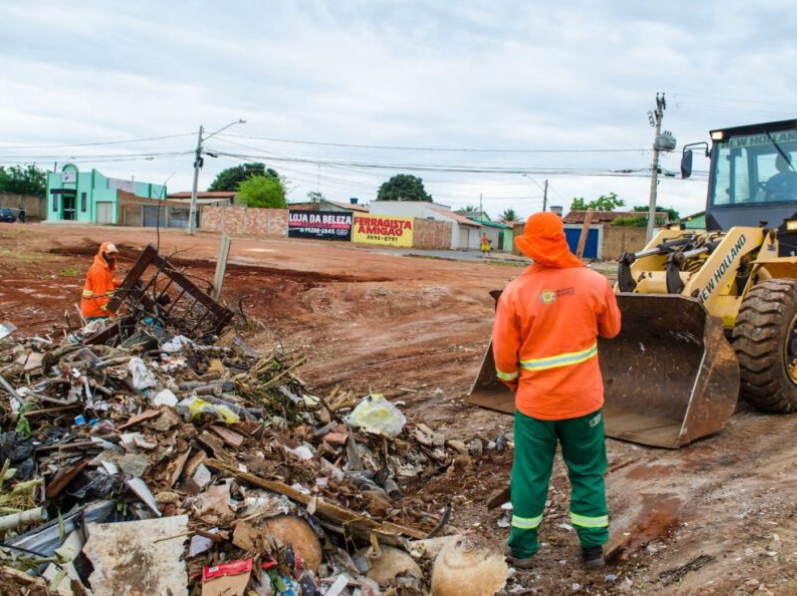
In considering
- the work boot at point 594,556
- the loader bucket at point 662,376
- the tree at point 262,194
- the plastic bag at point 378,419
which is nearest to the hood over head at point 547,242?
the work boot at point 594,556

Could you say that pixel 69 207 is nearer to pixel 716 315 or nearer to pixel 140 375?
pixel 140 375

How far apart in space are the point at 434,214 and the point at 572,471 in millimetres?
59259

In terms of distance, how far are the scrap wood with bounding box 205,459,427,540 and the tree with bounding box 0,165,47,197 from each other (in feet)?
219

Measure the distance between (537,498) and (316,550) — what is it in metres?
1.20

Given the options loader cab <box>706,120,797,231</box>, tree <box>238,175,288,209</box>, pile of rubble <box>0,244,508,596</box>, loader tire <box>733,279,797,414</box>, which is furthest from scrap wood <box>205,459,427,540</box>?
tree <box>238,175,288,209</box>

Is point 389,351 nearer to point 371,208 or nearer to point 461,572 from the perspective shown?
point 461,572

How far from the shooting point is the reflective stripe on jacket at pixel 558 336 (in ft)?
12.2

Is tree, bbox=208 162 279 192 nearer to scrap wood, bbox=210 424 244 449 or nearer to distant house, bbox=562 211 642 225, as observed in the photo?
distant house, bbox=562 211 642 225

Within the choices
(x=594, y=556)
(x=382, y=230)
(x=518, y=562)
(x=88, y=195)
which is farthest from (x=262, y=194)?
(x=594, y=556)

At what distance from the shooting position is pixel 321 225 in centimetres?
4491

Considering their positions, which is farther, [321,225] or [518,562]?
[321,225]

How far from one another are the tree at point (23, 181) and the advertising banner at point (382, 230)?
3481cm

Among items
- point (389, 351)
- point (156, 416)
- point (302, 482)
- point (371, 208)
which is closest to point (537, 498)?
point (302, 482)

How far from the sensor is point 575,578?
Result: 12.3 feet
